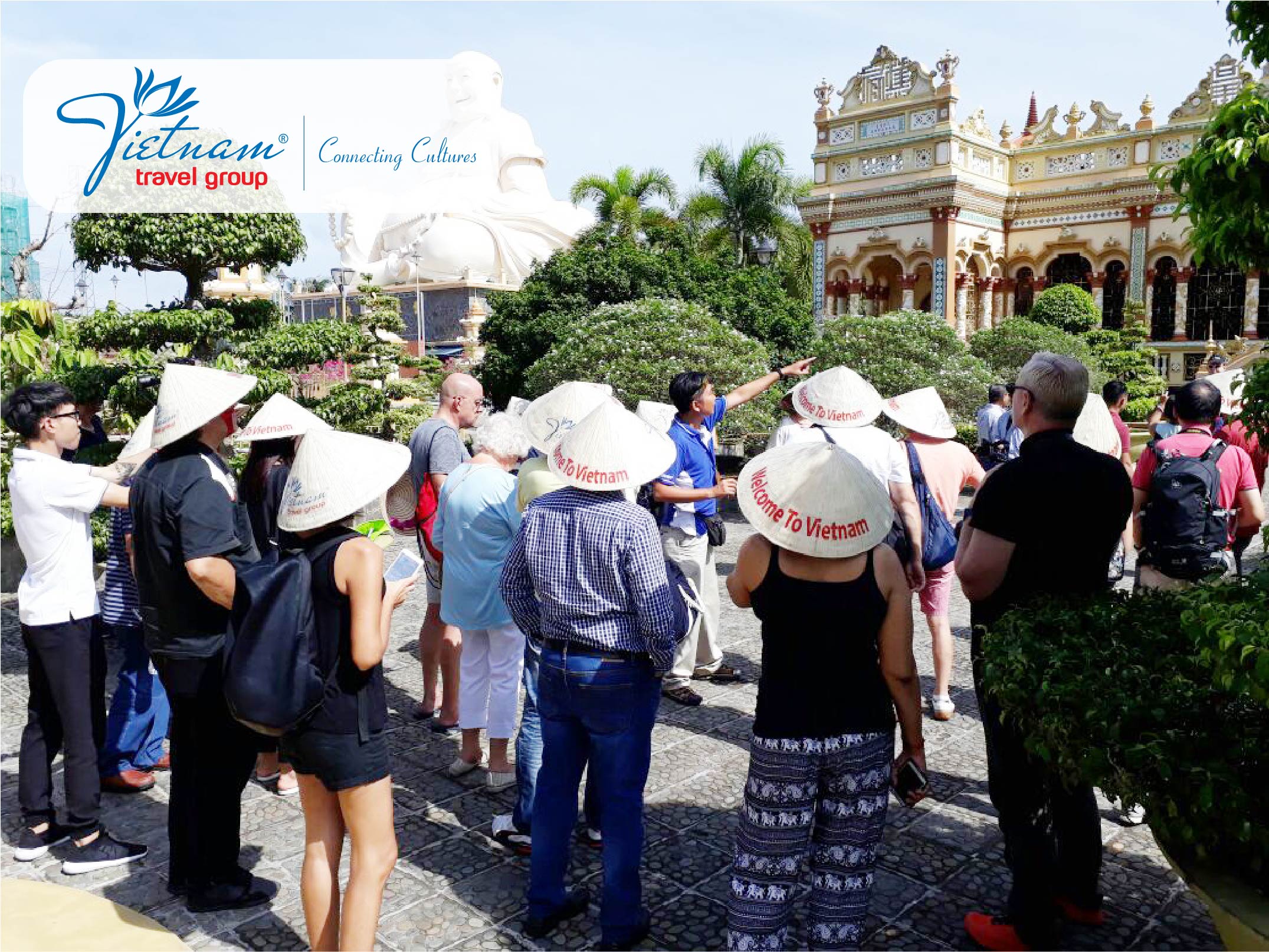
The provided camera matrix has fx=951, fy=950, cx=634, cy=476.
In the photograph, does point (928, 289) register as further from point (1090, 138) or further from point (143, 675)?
point (143, 675)

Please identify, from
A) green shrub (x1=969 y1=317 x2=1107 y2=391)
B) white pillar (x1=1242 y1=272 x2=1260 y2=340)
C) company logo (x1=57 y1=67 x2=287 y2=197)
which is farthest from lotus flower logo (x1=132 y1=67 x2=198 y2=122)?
white pillar (x1=1242 y1=272 x2=1260 y2=340)

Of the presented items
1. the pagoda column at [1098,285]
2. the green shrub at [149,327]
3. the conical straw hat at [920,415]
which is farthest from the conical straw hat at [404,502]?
the pagoda column at [1098,285]

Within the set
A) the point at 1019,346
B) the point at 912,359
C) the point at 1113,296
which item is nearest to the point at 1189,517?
the point at 912,359

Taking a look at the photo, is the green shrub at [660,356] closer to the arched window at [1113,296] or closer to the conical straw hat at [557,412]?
the conical straw hat at [557,412]

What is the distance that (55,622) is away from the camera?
371 cm

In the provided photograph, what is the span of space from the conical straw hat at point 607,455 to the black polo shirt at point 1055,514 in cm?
108

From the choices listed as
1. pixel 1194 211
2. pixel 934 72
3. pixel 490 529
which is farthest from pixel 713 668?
pixel 934 72

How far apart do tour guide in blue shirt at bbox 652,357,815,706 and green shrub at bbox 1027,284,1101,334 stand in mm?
18651

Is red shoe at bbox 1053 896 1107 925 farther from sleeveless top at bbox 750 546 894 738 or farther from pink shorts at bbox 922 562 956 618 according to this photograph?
pink shorts at bbox 922 562 956 618

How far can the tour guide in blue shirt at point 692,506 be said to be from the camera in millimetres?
5031

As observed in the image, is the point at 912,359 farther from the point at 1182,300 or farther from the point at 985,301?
the point at 1182,300

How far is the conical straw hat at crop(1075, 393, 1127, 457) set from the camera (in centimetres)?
463

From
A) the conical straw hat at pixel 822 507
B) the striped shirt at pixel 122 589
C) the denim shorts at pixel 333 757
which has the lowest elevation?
the denim shorts at pixel 333 757

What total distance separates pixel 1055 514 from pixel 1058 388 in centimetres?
42
